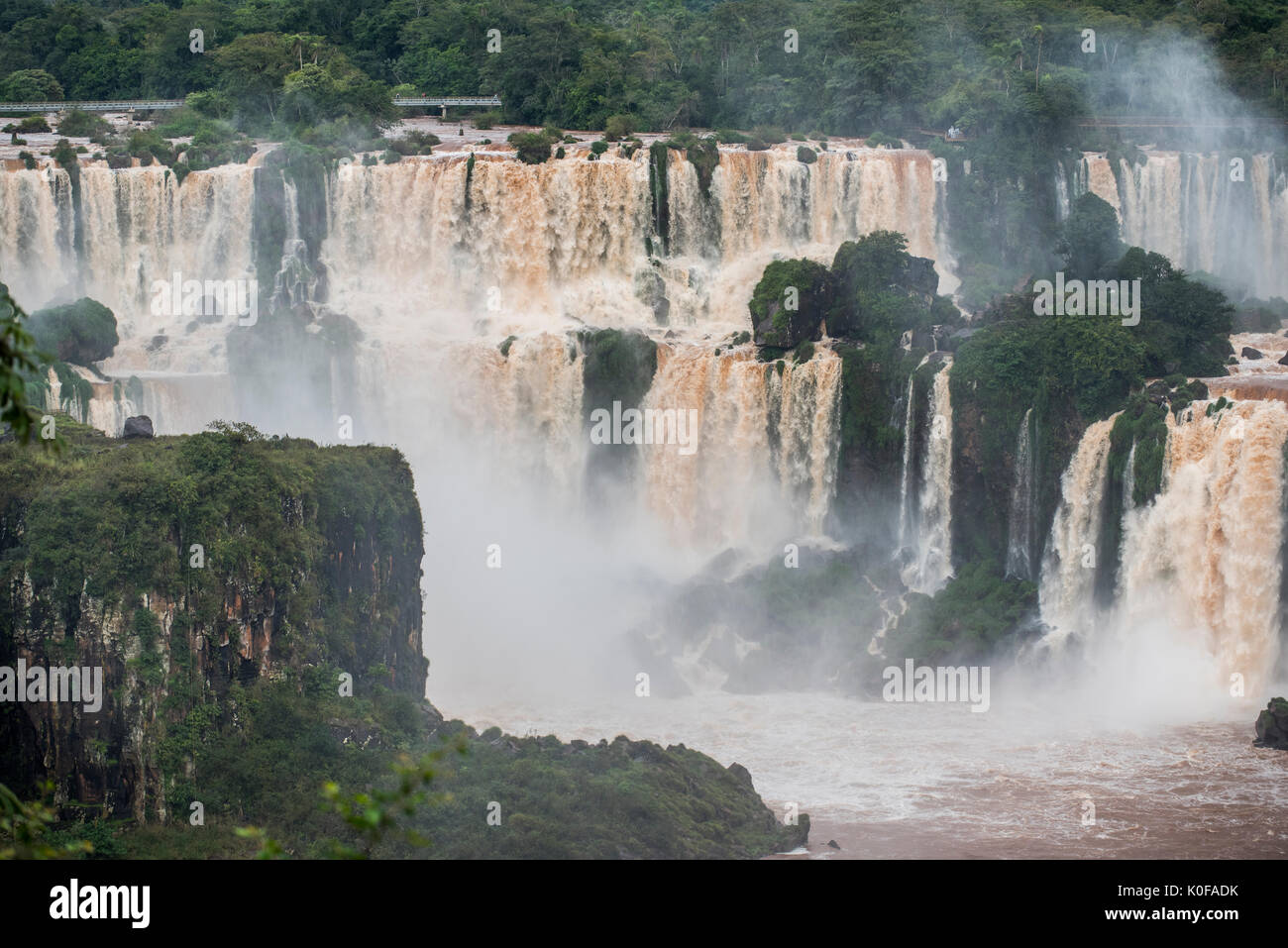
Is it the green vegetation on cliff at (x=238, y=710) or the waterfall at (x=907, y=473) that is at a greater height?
the waterfall at (x=907, y=473)

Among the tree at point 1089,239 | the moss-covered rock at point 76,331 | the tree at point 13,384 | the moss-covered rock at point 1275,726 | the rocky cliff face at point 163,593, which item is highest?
the tree at point 1089,239

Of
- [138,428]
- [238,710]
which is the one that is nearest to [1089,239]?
[138,428]

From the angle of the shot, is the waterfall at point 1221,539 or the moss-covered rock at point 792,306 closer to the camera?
the waterfall at point 1221,539

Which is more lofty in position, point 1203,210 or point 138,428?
point 1203,210

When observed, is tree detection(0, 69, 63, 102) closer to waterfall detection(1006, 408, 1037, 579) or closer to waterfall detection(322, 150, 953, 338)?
waterfall detection(322, 150, 953, 338)

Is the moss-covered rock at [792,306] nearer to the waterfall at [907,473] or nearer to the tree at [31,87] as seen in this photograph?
the waterfall at [907,473]

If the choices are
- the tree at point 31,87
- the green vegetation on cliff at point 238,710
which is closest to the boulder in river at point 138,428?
the green vegetation on cliff at point 238,710

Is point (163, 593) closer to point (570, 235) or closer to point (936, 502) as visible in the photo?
point (936, 502)
